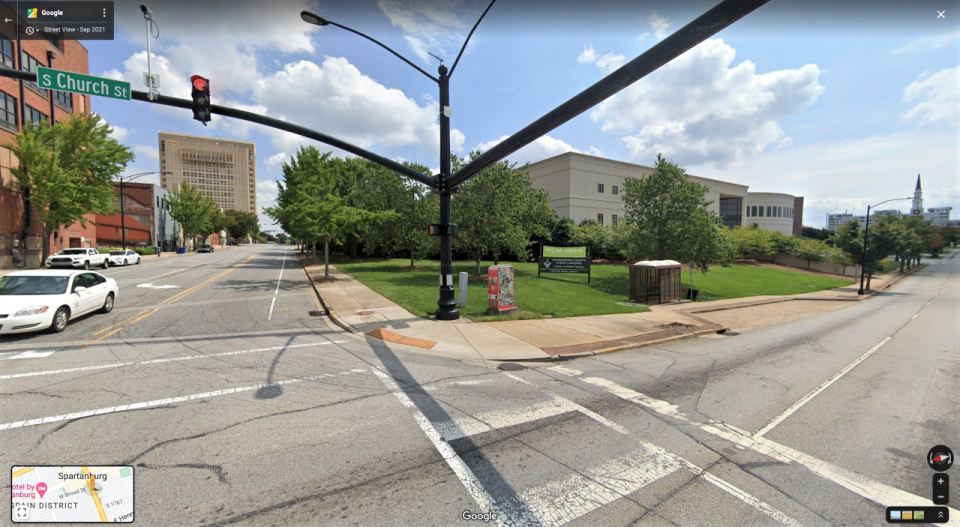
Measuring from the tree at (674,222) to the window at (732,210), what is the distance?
65340mm

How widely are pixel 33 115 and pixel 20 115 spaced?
6.52 feet

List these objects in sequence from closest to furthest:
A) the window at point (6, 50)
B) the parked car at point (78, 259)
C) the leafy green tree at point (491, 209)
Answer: the leafy green tree at point (491, 209) < the parked car at point (78, 259) < the window at point (6, 50)

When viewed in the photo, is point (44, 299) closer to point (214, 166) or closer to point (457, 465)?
point (457, 465)

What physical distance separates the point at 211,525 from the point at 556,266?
71.9 feet

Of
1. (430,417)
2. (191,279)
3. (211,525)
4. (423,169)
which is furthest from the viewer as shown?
(423,169)

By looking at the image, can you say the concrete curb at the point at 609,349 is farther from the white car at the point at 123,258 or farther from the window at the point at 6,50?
the window at the point at 6,50

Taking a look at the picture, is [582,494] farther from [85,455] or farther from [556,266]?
[556,266]

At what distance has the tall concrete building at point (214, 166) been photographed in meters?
150

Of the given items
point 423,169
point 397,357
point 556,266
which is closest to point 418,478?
point 397,357

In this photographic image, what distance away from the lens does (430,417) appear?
480 cm

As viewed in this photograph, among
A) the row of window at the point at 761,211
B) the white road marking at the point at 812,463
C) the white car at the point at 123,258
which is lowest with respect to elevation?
the white road marking at the point at 812,463

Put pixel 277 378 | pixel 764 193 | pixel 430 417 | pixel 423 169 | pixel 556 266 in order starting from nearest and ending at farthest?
1. pixel 430 417
2. pixel 277 378
3. pixel 556 266
4. pixel 423 169
5. pixel 764 193

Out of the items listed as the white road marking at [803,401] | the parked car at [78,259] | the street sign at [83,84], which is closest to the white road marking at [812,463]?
the white road marking at [803,401]

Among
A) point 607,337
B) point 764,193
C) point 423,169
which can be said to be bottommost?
point 607,337
